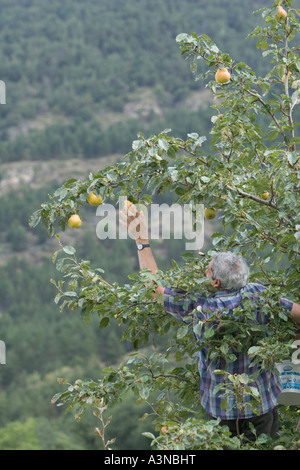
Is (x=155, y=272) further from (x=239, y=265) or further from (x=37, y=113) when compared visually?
(x=37, y=113)

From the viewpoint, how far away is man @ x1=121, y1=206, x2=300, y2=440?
112 inches

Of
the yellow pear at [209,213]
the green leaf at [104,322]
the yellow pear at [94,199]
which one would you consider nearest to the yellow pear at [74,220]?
the yellow pear at [94,199]

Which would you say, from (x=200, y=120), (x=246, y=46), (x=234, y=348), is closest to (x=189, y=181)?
(x=234, y=348)

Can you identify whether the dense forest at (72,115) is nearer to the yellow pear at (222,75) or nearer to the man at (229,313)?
the yellow pear at (222,75)

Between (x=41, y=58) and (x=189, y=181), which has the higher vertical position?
(x=41, y=58)

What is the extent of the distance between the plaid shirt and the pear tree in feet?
0.16

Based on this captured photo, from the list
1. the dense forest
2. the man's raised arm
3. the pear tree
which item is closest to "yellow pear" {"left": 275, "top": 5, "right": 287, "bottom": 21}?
the pear tree

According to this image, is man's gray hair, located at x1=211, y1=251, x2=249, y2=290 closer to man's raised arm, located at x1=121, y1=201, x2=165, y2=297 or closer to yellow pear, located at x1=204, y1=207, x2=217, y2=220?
man's raised arm, located at x1=121, y1=201, x2=165, y2=297

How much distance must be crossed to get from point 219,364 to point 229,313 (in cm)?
20

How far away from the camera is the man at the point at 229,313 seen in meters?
2.85

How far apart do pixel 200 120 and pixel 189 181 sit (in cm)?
8057

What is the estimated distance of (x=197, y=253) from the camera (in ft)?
10.6

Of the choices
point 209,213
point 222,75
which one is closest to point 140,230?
point 209,213

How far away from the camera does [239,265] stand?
2.88m
